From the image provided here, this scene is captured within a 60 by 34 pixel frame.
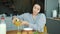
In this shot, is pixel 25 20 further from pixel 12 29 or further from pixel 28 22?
pixel 12 29

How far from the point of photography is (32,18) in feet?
4.16

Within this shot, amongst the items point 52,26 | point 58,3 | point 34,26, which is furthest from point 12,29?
point 58,3

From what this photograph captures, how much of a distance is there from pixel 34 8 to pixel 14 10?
0.20 metres

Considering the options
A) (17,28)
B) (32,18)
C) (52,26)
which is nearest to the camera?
(17,28)

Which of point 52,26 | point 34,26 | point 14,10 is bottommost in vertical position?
point 52,26

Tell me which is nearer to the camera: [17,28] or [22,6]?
[17,28]

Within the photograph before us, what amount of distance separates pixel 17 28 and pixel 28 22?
130mm

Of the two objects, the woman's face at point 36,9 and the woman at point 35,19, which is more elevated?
the woman's face at point 36,9

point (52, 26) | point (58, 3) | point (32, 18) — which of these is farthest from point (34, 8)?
point (58, 3)

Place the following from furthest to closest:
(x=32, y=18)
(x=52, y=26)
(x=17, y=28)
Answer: (x=52, y=26)
(x=32, y=18)
(x=17, y=28)

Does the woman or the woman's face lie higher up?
the woman's face

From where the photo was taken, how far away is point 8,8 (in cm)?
134

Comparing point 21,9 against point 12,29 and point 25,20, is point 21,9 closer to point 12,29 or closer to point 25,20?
point 25,20

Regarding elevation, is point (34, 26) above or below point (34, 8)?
below
